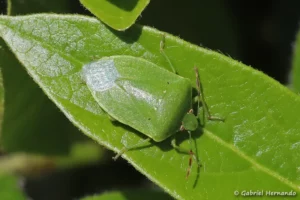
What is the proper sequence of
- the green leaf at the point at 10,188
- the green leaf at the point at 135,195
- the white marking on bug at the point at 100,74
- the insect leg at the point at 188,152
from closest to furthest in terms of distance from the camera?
the insect leg at the point at 188,152 < the white marking on bug at the point at 100,74 < the green leaf at the point at 135,195 < the green leaf at the point at 10,188

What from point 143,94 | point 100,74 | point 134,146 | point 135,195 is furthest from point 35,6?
point 135,195

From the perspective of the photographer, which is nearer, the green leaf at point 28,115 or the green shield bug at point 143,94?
the green shield bug at point 143,94

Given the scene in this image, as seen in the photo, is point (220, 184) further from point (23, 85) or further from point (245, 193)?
point (23, 85)

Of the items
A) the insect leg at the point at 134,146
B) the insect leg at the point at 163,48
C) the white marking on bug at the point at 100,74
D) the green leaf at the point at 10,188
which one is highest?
the insect leg at the point at 163,48

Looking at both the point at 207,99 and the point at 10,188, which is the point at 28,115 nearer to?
the point at 10,188

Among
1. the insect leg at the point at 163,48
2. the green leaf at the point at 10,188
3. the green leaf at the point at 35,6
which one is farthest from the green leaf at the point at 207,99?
the green leaf at the point at 10,188

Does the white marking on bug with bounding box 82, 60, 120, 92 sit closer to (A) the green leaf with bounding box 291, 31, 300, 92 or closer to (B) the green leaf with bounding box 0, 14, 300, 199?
(B) the green leaf with bounding box 0, 14, 300, 199

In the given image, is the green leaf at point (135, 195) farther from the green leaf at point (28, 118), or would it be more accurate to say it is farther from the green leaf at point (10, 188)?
the green leaf at point (10, 188)

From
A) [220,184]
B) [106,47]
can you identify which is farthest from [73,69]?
[220,184]
